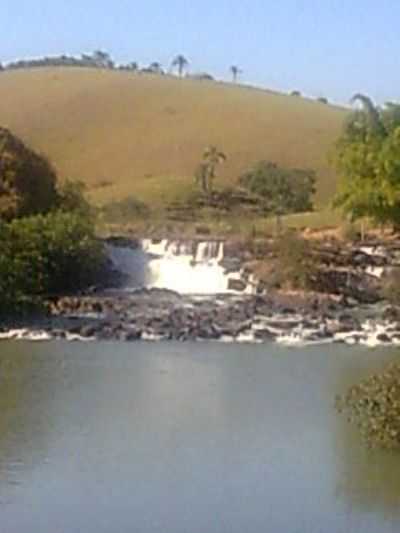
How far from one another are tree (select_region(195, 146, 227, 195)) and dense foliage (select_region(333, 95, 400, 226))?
57.2ft

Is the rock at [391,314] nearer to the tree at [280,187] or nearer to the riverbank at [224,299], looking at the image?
the riverbank at [224,299]

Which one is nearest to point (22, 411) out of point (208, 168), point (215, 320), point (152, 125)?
point (215, 320)

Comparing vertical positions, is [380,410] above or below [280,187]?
below

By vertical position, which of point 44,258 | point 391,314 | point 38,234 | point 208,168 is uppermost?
point 208,168

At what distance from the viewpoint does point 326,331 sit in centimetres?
4856

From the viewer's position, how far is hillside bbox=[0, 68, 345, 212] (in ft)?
340

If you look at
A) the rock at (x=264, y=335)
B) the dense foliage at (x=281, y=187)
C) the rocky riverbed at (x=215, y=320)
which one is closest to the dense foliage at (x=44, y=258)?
the rocky riverbed at (x=215, y=320)

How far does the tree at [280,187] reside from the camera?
84.8m

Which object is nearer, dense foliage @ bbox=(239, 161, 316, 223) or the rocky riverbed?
the rocky riverbed

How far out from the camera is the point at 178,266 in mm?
59406

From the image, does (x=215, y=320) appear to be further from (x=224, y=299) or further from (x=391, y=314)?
(x=391, y=314)

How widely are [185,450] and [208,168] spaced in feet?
212

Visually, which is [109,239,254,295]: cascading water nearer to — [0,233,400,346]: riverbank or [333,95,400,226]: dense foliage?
[0,233,400,346]: riverbank

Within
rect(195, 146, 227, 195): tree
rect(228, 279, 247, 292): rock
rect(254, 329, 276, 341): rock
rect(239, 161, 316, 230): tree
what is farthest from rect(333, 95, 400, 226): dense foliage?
rect(195, 146, 227, 195): tree
